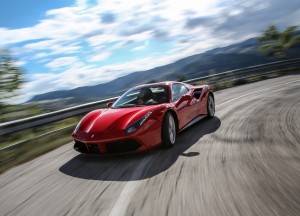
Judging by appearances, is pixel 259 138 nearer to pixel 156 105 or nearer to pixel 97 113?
pixel 156 105

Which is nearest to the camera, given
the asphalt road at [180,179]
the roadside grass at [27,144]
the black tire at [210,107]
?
the asphalt road at [180,179]

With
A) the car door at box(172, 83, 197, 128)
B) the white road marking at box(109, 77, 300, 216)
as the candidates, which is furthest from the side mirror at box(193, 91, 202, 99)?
the white road marking at box(109, 77, 300, 216)

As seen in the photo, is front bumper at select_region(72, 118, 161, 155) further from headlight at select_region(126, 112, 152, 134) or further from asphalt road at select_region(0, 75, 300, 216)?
asphalt road at select_region(0, 75, 300, 216)

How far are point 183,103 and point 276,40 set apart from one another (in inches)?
1639

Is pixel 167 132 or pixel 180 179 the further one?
pixel 167 132

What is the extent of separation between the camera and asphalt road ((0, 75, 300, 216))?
3.27m

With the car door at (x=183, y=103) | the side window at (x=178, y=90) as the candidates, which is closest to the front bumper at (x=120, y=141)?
the car door at (x=183, y=103)

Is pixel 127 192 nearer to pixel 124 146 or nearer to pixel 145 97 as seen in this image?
pixel 124 146

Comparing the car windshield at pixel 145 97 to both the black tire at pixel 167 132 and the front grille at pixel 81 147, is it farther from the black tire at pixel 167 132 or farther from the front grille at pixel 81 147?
the front grille at pixel 81 147

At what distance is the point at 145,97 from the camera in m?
6.72

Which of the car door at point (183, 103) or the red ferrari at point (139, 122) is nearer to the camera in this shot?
the red ferrari at point (139, 122)

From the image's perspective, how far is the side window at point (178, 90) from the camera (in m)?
6.83

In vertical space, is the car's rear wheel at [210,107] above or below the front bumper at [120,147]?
below

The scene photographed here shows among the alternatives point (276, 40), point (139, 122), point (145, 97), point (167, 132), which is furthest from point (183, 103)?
point (276, 40)
